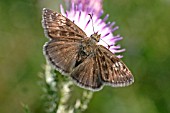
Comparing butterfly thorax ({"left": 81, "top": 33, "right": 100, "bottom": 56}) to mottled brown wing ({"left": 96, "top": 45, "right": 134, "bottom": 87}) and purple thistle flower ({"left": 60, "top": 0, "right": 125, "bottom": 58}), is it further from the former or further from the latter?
purple thistle flower ({"left": 60, "top": 0, "right": 125, "bottom": 58})

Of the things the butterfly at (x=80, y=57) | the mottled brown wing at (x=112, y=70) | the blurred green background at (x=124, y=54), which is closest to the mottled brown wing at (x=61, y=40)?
the butterfly at (x=80, y=57)

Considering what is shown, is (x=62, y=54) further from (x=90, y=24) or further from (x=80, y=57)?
(x=90, y=24)

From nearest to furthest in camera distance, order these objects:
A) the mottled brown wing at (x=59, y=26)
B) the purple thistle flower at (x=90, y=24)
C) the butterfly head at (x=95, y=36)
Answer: the mottled brown wing at (x=59, y=26)
the butterfly head at (x=95, y=36)
the purple thistle flower at (x=90, y=24)

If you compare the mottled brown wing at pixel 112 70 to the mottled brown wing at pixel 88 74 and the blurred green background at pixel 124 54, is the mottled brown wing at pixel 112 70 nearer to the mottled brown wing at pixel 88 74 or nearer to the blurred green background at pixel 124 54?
the mottled brown wing at pixel 88 74

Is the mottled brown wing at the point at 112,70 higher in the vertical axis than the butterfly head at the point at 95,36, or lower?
lower

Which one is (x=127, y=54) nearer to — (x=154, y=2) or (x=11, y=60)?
(x=154, y=2)

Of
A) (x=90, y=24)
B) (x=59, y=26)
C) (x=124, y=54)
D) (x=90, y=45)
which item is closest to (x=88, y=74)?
(x=90, y=45)

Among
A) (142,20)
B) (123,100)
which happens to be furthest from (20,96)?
(142,20)
